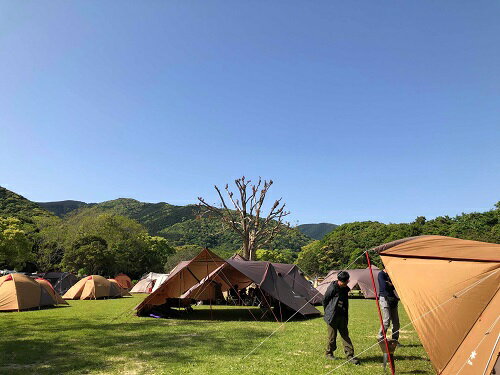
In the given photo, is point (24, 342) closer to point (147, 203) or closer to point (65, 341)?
point (65, 341)

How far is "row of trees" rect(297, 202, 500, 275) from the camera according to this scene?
4164 centimetres

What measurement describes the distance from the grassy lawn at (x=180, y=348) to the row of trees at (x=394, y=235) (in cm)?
2764

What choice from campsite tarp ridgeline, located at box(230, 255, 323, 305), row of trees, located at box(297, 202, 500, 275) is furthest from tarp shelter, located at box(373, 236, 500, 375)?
row of trees, located at box(297, 202, 500, 275)

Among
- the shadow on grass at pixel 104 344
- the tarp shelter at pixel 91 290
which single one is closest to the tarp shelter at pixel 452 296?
the shadow on grass at pixel 104 344

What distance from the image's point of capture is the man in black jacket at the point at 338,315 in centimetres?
736

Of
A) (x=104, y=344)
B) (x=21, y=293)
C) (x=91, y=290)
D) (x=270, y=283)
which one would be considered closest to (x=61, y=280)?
(x=91, y=290)

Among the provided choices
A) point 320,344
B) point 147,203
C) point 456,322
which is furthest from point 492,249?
point 147,203

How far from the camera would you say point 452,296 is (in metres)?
5.88

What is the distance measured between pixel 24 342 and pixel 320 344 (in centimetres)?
802

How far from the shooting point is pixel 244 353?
822 centimetres

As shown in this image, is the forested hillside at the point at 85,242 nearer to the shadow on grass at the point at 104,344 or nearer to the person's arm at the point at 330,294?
the shadow on grass at the point at 104,344

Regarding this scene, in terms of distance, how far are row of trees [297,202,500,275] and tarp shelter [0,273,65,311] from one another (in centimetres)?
2852

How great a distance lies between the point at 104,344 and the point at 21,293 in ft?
36.2

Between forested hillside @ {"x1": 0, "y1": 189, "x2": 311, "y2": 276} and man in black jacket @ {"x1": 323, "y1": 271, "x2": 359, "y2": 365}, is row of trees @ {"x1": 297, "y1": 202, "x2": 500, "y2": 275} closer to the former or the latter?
forested hillside @ {"x1": 0, "y1": 189, "x2": 311, "y2": 276}
